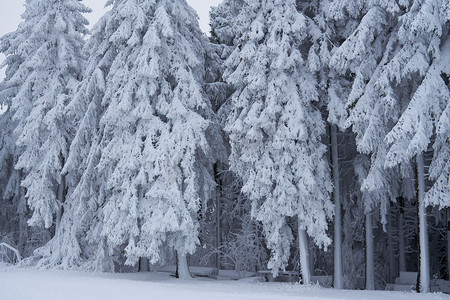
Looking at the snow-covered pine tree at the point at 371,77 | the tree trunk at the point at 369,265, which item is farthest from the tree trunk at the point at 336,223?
the snow-covered pine tree at the point at 371,77

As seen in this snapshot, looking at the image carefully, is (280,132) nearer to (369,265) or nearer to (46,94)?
(369,265)

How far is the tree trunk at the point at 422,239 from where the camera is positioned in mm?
14453

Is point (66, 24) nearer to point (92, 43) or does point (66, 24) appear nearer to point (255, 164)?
point (92, 43)

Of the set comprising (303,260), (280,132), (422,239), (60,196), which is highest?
(280,132)

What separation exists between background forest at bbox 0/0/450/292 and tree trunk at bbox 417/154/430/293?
44 millimetres

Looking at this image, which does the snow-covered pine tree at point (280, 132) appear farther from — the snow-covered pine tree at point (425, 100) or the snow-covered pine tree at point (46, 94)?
the snow-covered pine tree at point (46, 94)

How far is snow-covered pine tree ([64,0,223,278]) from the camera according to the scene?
57.8ft

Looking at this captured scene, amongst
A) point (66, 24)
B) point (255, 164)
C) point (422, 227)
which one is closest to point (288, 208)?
point (255, 164)

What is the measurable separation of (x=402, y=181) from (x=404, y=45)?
612 centimetres

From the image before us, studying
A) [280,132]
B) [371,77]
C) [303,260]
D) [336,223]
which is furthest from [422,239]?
[280,132]

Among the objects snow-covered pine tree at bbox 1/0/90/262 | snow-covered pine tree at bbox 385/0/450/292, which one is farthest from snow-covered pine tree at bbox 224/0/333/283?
snow-covered pine tree at bbox 1/0/90/262

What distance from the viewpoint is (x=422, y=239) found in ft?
48.2

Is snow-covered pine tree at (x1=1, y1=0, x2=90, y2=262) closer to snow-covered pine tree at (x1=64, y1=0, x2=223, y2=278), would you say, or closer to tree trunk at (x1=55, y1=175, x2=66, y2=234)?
tree trunk at (x1=55, y1=175, x2=66, y2=234)

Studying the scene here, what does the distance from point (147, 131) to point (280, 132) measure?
5259mm
